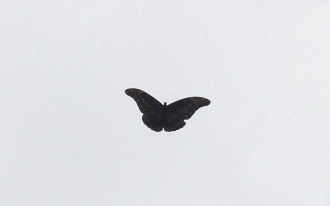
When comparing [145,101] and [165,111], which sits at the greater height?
[145,101]

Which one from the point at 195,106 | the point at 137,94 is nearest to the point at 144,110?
the point at 137,94

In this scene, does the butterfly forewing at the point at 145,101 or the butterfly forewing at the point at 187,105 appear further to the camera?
the butterfly forewing at the point at 187,105

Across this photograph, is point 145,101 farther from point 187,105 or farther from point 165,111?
point 187,105

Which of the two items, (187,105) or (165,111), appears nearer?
(165,111)

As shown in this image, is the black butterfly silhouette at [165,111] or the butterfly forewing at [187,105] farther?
the butterfly forewing at [187,105]

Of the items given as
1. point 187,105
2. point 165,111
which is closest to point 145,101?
point 165,111

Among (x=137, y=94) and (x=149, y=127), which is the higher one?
(x=137, y=94)

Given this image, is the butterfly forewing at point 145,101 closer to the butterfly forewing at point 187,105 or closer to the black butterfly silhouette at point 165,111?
the black butterfly silhouette at point 165,111

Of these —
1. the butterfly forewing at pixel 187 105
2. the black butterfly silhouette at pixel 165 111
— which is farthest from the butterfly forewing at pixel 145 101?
the butterfly forewing at pixel 187 105

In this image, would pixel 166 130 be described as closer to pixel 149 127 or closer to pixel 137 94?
pixel 149 127
